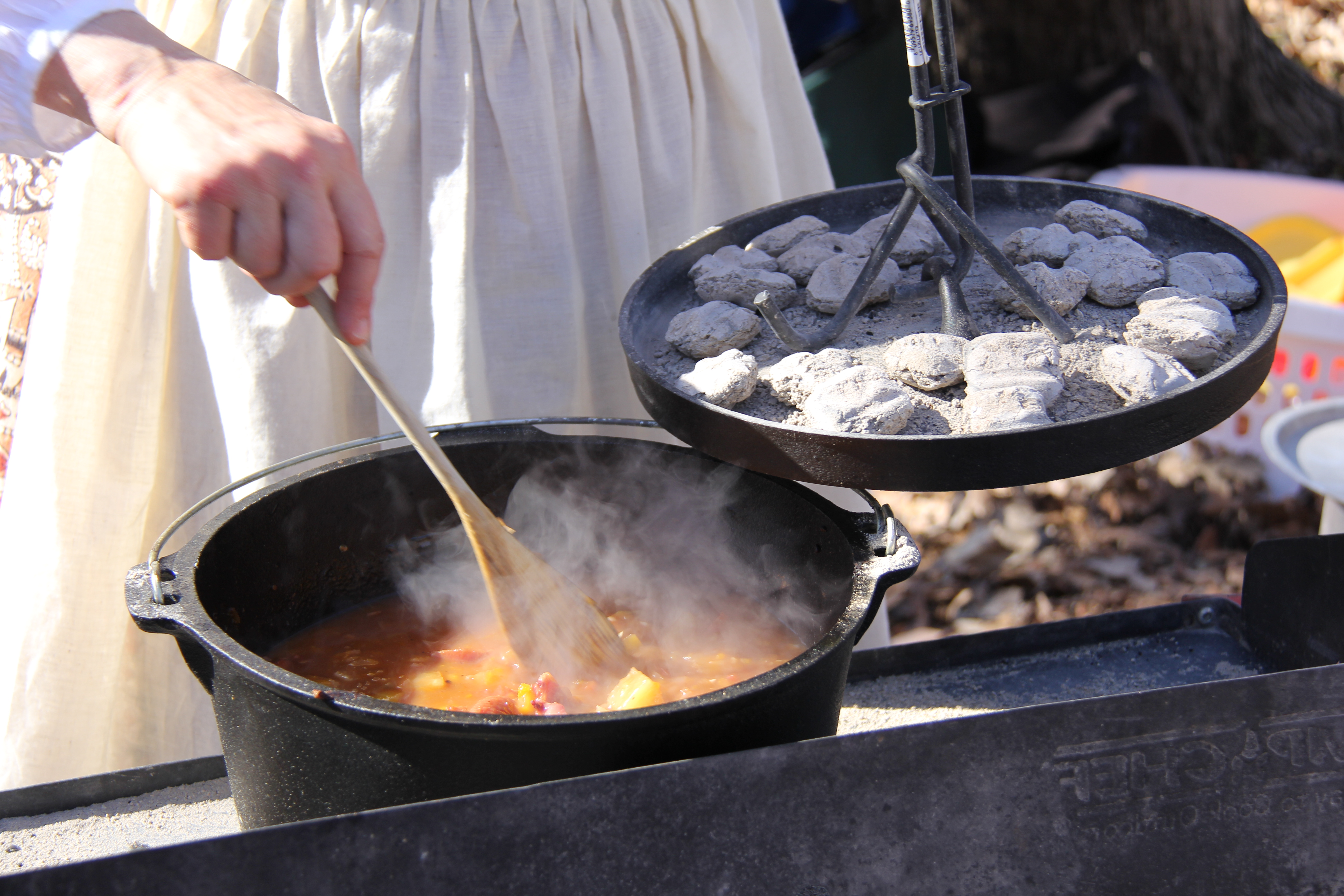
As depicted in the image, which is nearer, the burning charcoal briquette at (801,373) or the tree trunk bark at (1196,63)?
the burning charcoal briquette at (801,373)

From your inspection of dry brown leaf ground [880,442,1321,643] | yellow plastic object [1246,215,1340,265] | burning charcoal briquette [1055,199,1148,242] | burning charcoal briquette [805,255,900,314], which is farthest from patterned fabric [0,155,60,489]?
yellow plastic object [1246,215,1340,265]

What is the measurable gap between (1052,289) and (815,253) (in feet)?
1.14

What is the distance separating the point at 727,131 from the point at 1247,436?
2.86 meters

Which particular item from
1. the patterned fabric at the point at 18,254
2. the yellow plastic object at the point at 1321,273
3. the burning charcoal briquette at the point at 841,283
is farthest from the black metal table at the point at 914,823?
the yellow plastic object at the point at 1321,273

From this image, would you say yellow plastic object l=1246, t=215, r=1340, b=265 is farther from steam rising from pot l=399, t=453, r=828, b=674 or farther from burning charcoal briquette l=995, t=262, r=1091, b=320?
steam rising from pot l=399, t=453, r=828, b=674

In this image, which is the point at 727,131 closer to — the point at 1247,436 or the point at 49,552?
the point at 49,552

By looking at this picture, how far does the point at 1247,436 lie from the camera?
387 centimetres

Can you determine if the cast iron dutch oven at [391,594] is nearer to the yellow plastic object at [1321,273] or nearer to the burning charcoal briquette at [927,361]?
the burning charcoal briquette at [927,361]

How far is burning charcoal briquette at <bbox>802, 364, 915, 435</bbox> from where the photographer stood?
1184 mm

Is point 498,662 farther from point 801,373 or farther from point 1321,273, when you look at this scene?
point 1321,273

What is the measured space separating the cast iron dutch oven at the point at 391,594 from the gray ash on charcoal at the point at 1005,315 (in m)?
0.16

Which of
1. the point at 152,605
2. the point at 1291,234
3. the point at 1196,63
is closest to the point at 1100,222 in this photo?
the point at 152,605

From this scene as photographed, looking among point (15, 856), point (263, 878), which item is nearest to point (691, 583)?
point (263, 878)

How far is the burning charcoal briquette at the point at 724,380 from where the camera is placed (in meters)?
1.28
